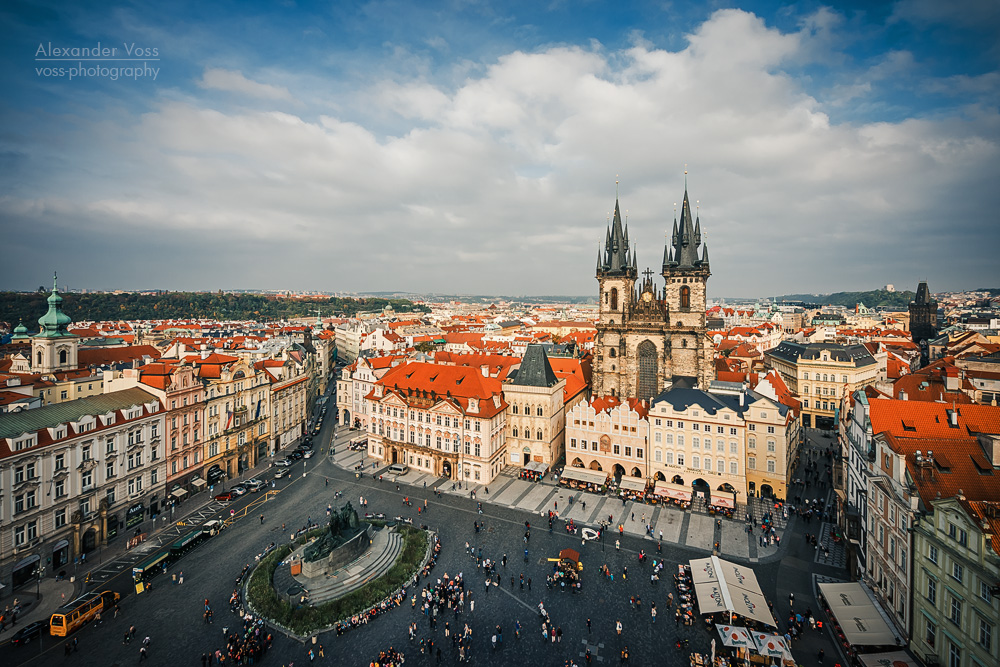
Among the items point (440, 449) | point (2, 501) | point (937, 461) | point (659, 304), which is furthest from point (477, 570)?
point (659, 304)

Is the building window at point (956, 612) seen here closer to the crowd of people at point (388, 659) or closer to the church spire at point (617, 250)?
the crowd of people at point (388, 659)

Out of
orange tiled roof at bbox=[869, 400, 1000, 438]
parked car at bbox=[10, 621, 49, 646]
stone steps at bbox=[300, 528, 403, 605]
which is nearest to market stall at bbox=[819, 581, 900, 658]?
orange tiled roof at bbox=[869, 400, 1000, 438]

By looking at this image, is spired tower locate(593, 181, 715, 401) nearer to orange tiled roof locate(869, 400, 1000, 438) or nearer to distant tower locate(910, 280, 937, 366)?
orange tiled roof locate(869, 400, 1000, 438)

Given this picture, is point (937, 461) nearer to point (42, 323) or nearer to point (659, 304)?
point (659, 304)

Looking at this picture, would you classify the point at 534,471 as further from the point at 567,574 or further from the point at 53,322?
the point at 53,322

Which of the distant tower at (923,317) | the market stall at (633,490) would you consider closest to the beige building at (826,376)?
the market stall at (633,490)

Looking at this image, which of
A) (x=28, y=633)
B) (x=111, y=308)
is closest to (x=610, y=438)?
(x=28, y=633)
